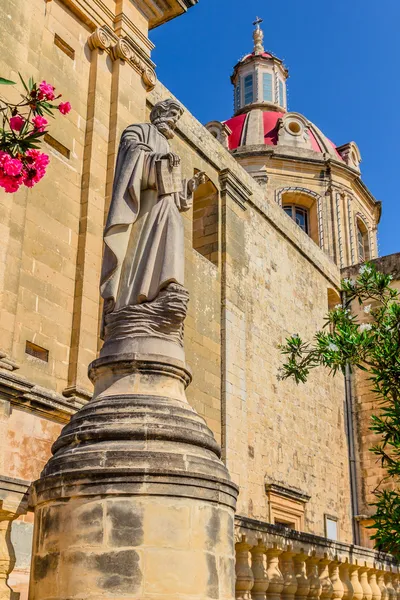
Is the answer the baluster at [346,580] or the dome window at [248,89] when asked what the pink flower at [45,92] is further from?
the dome window at [248,89]

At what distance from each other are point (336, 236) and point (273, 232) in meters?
10.5

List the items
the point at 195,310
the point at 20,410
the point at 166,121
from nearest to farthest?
the point at 166,121 < the point at 20,410 < the point at 195,310

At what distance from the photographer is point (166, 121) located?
544cm

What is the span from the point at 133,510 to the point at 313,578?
2.61 meters

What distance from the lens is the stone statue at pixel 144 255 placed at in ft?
15.3

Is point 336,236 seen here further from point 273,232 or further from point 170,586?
point 170,586

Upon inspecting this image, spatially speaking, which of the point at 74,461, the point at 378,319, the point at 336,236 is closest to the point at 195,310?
the point at 378,319

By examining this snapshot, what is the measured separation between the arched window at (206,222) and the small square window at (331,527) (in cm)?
611

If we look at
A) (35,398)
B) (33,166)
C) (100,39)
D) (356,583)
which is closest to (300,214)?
(100,39)

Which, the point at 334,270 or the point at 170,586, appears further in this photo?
the point at 334,270

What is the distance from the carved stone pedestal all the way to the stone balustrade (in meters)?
0.87

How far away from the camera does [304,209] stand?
88.4 ft

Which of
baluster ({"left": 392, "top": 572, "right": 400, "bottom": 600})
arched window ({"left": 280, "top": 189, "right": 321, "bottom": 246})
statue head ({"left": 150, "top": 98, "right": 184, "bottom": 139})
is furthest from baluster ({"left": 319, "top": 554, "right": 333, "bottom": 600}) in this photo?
arched window ({"left": 280, "top": 189, "right": 321, "bottom": 246})

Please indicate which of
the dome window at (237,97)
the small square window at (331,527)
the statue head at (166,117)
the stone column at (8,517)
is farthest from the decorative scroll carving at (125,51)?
the dome window at (237,97)
